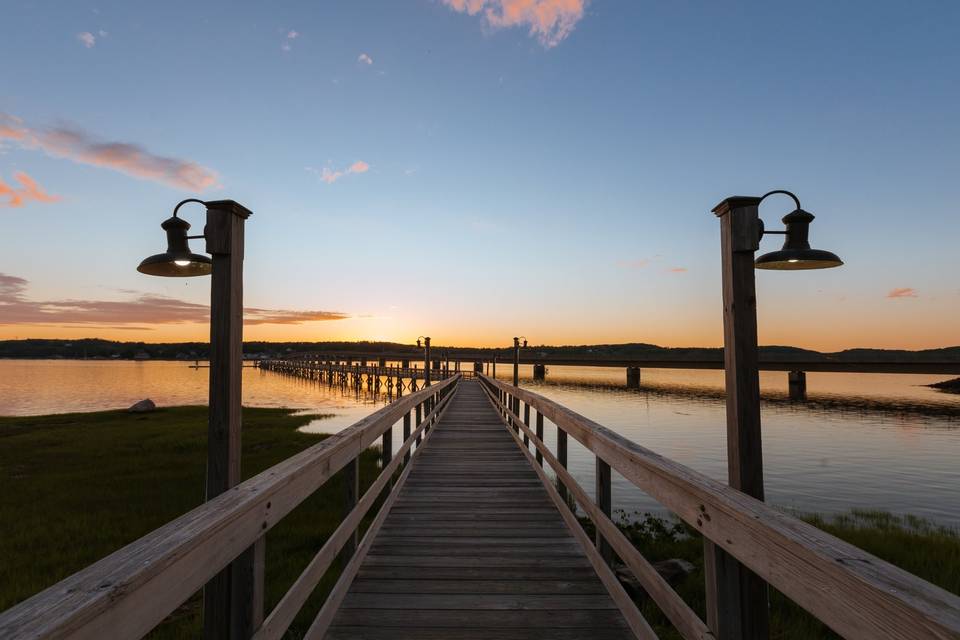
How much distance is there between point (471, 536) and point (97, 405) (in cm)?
4497

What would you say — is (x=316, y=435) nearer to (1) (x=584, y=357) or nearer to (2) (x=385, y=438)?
(2) (x=385, y=438)

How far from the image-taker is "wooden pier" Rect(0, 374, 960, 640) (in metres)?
1.09

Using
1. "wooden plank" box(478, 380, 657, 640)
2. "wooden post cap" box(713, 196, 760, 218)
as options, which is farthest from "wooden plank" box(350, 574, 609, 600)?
"wooden post cap" box(713, 196, 760, 218)

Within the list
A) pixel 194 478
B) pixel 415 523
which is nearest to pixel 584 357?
pixel 194 478

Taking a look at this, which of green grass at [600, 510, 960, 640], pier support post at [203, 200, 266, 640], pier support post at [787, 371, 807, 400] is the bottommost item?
pier support post at [787, 371, 807, 400]

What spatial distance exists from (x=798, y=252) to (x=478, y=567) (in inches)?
130

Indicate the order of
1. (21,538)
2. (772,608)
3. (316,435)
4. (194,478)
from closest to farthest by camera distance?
(772,608), (21,538), (194,478), (316,435)

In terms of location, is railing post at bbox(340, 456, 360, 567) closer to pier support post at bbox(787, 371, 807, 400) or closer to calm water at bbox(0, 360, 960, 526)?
calm water at bbox(0, 360, 960, 526)

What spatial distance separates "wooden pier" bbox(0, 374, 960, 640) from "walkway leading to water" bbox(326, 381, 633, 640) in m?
0.01

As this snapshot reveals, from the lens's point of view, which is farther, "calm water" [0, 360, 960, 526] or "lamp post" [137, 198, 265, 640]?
"calm water" [0, 360, 960, 526]

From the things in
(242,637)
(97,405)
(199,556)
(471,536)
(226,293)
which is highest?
(226,293)

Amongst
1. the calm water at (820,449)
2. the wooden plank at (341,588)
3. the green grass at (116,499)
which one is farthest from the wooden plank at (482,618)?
the calm water at (820,449)

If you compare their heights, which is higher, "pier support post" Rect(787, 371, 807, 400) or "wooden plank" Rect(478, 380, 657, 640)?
"wooden plank" Rect(478, 380, 657, 640)

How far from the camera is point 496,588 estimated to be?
11.8 ft
